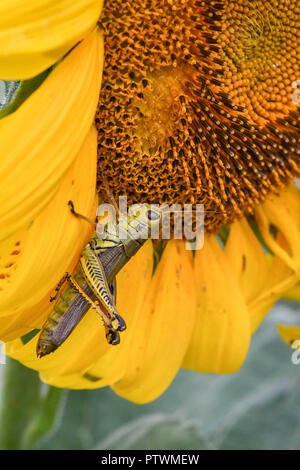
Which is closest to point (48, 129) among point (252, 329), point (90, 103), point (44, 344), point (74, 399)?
point (90, 103)

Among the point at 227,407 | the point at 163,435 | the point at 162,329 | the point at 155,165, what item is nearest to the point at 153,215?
the point at 155,165

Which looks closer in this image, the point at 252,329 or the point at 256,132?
the point at 256,132

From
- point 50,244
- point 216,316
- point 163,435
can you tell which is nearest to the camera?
point 50,244

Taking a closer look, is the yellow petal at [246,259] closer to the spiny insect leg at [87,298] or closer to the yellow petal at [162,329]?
the yellow petal at [162,329]

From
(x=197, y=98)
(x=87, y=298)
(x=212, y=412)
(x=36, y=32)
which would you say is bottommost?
(x=212, y=412)

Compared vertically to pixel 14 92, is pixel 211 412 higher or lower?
lower

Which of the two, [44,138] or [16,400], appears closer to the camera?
[44,138]

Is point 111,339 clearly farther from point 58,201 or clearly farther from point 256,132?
point 256,132

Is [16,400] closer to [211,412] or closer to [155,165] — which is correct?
[155,165]
